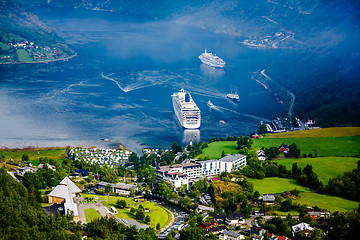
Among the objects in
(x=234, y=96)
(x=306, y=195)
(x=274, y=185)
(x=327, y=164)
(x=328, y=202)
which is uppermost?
(x=234, y=96)

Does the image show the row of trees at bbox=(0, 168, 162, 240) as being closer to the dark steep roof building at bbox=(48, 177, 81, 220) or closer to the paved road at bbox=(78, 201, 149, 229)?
the paved road at bbox=(78, 201, 149, 229)

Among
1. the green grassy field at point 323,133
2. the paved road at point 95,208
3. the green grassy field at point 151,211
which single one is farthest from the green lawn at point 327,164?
the paved road at point 95,208

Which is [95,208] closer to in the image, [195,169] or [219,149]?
[195,169]

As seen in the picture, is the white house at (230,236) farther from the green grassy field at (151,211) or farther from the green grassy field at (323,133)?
the green grassy field at (323,133)

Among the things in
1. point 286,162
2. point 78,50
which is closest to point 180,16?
point 78,50

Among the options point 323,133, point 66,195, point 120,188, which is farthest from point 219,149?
point 66,195

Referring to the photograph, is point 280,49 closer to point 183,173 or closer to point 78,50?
point 78,50

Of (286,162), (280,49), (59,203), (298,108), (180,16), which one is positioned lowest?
(59,203)
